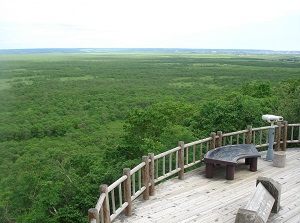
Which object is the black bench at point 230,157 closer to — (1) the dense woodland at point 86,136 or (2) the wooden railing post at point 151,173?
(2) the wooden railing post at point 151,173

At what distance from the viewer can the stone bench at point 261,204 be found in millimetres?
Result: 4016

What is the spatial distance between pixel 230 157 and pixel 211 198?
1157 millimetres

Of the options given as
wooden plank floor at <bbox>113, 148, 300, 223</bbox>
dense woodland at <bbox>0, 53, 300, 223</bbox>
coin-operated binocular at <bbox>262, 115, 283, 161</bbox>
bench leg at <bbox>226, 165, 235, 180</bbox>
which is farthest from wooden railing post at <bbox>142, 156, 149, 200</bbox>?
dense woodland at <bbox>0, 53, 300, 223</bbox>

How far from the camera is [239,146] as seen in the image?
738 centimetres

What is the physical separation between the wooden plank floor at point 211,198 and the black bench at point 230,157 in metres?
0.18

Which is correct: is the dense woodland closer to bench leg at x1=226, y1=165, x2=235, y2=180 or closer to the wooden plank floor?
the wooden plank floor

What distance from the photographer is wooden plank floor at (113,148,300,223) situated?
16.9 ft

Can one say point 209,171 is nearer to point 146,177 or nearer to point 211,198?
point 211,198

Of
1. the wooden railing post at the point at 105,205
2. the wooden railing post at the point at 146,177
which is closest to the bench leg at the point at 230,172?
the wooden railing post at the point at 146,177

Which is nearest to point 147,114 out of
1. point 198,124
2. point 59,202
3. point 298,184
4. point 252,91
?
point 198,124

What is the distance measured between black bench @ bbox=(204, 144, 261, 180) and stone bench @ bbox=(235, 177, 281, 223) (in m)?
1.25

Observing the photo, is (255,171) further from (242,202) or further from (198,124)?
(198,124)

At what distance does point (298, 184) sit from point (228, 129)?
6.47m

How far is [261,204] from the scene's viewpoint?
14.9 ft
